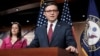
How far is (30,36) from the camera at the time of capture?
206 inches

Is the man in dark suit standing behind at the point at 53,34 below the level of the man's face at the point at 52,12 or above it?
below

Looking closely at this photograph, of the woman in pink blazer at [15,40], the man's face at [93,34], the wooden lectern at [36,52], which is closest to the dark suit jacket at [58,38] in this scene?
the wooden lectern at [36,52]

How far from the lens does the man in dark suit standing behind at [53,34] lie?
2801mm

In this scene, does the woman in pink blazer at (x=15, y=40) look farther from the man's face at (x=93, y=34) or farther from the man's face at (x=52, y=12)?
the man's face at (x=93, y=34)

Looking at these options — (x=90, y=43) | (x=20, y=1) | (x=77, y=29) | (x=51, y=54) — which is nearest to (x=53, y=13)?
(x=51, y=54)

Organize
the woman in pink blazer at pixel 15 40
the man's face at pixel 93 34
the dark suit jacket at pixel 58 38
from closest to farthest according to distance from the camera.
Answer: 1. the dark suit jacket at pixel 58 38
2. the woman in pink blazer at pixel 15 40
3. the man's face at pixel 93 34

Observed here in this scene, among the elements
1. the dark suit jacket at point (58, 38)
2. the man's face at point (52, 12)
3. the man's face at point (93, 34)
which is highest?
the man's face at point (52, 12)

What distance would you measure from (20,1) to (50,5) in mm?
2583

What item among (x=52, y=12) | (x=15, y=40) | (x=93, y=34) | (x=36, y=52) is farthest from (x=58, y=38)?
(x=93, y=34)

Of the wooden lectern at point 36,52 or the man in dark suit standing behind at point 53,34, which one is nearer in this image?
the wooden lectern at point 36,52

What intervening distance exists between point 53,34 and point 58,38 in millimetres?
58

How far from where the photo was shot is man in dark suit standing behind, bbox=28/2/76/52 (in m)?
2.80

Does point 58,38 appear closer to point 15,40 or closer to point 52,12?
point 52,12

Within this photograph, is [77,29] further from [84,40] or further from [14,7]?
[14,7]
